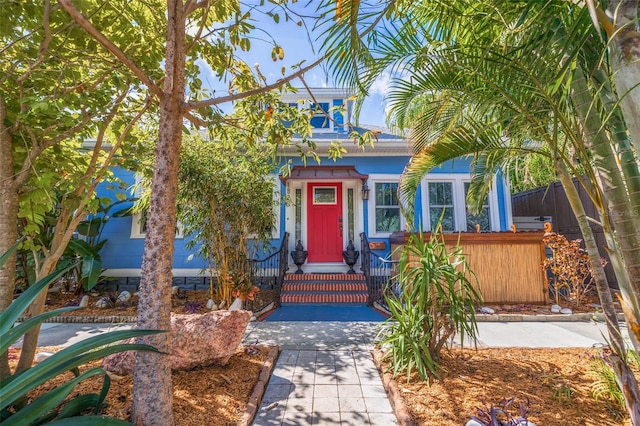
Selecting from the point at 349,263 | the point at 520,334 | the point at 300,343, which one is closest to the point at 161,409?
the point at 300,343

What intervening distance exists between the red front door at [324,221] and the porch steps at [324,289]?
0.86m

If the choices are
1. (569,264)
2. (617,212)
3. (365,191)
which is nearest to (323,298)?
(365,191)

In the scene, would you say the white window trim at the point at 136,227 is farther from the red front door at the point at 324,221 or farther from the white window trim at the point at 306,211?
the red front door at the point at 324,221

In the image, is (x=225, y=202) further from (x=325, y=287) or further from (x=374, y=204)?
(x=374, y=204)

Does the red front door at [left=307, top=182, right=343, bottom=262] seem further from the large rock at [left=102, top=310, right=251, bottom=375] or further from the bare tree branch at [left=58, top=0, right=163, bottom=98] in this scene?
the bare tree branch at [left=58, top=0, right=163, bottom=98]

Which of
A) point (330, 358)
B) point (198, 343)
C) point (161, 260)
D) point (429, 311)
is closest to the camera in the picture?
point (161, 260)

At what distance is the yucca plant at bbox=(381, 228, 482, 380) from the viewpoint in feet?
9.03

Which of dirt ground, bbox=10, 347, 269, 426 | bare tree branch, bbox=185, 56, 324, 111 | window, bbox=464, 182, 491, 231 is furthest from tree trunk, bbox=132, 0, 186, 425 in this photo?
window, bbox=464, 182, 491, 231

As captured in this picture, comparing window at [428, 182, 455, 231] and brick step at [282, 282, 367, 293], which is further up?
window at [428, 182, 455, 231]

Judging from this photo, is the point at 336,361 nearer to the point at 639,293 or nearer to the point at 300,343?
the point at 300,343

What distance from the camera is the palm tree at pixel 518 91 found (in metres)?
1.88

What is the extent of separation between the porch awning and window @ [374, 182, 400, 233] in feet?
2.78

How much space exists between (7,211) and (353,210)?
6849 mm

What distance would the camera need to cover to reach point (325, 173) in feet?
24.7
